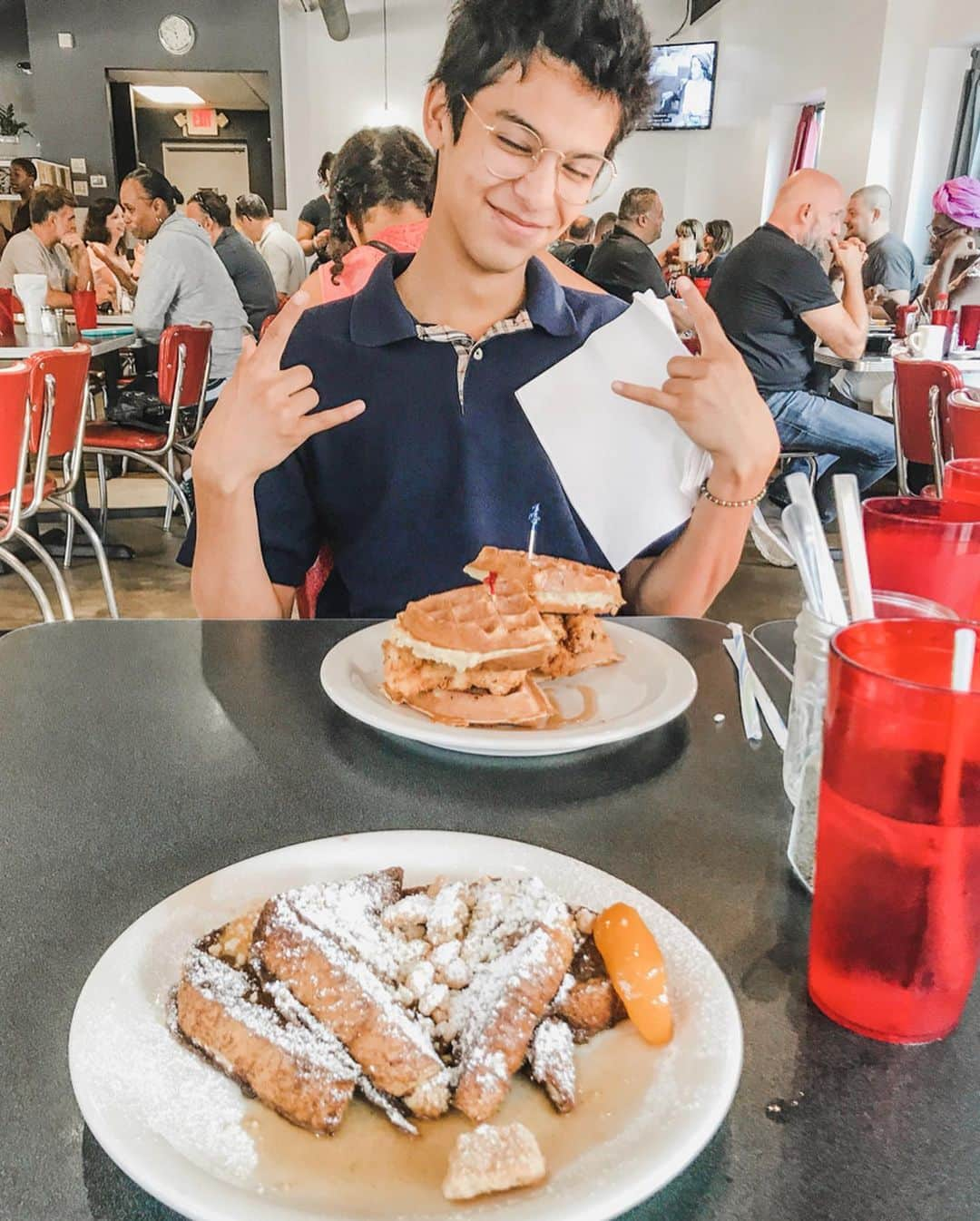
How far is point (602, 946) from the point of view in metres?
0.60

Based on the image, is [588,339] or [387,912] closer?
[387,912]

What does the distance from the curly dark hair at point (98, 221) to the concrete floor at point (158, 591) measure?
413 centimetres

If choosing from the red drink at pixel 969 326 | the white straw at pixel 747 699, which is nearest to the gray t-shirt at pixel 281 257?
the red drink at pixel 969 326

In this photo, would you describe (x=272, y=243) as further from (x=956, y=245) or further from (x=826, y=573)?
(x=826, y=573)

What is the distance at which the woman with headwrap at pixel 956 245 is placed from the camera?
16.6 feet

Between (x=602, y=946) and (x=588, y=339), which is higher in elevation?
(x=588, y=339)

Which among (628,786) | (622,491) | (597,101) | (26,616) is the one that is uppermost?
(597,101)

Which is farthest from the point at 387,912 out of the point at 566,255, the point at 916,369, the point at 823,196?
the point at 566,255

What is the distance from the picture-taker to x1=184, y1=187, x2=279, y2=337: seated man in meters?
6.01

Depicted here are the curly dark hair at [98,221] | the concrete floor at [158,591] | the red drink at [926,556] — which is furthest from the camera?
the curly dark hair at [98,221]

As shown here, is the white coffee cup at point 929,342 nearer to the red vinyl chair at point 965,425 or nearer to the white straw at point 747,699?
the red vinyl chair at point 965,425

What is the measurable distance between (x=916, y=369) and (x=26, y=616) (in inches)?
138

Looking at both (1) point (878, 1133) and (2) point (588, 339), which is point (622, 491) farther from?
(1) point (878, 1133)

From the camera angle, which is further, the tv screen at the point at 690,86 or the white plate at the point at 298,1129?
the tv screen at the point at 690,86
